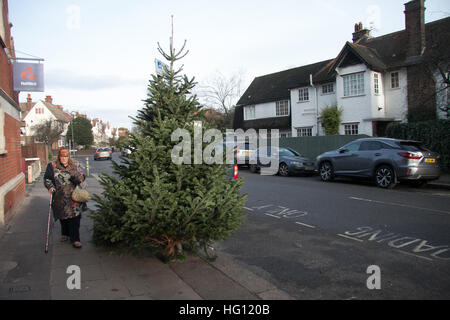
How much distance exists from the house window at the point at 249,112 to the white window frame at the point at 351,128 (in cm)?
1125

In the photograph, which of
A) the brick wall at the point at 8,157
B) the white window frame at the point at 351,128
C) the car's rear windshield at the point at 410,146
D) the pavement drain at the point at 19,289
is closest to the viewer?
the pavement drain at the point at 19,289

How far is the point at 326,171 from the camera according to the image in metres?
14.8

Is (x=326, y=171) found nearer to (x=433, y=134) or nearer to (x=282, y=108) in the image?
(x=433, y=134)

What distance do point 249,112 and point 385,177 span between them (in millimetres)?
22478

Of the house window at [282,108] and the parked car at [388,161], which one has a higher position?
the house window at [282,108]

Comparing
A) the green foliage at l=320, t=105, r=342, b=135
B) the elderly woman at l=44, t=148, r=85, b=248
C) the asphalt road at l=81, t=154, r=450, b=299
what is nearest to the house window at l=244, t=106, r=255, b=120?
the green foliage at l=320, t=105, r=342, b=135

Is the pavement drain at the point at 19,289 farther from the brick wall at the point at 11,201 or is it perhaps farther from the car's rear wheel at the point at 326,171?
the car's rear wheel at the point at 326,171

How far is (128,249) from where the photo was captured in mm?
4488

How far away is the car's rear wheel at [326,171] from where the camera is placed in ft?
48.0

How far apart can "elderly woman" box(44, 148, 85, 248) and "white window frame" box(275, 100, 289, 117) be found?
25.5 metres

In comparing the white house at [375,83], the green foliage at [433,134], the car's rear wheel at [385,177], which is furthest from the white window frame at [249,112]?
the car's rear wheel at [385,177]

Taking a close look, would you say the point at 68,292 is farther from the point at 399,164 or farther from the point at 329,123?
the point at 329,123

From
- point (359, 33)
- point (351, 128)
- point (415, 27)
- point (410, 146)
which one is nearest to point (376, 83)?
point (351, 128)

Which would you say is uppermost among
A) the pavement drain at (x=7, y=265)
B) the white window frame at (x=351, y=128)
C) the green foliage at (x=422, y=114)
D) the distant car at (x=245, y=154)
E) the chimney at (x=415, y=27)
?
the chimney at (x=415, y=27)
